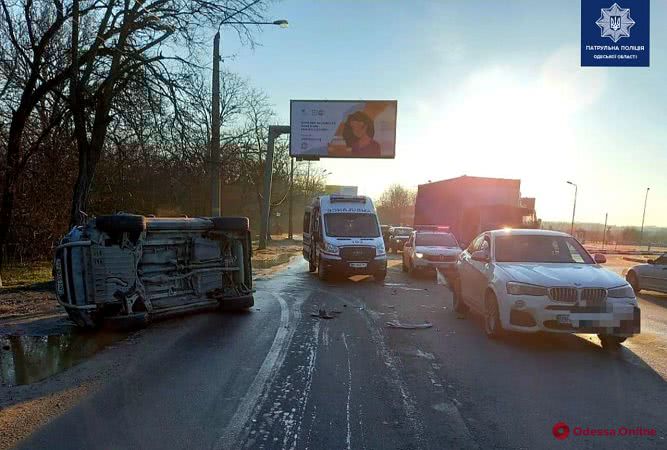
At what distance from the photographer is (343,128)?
1117 inches

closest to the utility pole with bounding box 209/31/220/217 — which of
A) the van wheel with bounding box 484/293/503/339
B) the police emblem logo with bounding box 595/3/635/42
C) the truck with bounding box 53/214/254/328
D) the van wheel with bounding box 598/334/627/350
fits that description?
the truck with bounding box 53/214/254/328

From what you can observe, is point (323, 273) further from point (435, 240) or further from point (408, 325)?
point (408, 325)

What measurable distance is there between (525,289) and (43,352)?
21.0ft

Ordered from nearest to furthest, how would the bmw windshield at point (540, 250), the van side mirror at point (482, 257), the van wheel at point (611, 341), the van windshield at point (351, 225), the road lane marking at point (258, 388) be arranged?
the road lane marking at point (258, 388)
the van wheel at point (611, 341)
the bmw windshield at point (540, 250)
the van side mirror at point (482, 257)
the van windshield at point (351, 225)

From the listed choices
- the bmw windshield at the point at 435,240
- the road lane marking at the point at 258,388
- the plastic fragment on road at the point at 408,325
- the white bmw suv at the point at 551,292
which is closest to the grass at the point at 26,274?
the road lane marking at the point at 258,388

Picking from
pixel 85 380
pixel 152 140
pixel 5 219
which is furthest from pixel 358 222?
pixel 85 380

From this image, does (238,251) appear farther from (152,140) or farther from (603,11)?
(603,11)

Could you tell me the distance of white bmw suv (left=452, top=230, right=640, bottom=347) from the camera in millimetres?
6898

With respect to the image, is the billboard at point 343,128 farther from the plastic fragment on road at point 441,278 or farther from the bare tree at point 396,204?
the bare tree at point 396,204

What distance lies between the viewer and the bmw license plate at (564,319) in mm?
6855

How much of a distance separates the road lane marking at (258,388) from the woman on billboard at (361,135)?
65.8 feet

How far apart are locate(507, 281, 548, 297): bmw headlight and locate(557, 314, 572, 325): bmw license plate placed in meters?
0.33

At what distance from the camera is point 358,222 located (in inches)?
672

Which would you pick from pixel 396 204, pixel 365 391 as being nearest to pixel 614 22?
pixel 365 391
